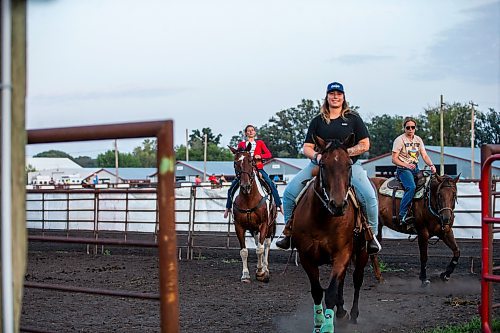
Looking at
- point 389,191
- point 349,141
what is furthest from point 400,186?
point 349,141

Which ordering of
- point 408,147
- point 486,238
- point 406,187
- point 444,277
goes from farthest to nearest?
point 406,187 → point 408,147 → point 444,277 → point 486,238

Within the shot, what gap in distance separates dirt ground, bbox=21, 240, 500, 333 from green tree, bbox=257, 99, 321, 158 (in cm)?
8251

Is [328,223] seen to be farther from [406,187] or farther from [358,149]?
[406,187]

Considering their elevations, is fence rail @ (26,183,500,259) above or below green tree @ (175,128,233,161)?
below

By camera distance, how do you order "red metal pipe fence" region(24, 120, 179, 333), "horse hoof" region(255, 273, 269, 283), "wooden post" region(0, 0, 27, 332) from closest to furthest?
"wooden post" region(0, 0, 27, 332)
"red metal pipe fence" region(24, 120, 179, 333)
"horse hoof" region(255, 273, 269, 283)

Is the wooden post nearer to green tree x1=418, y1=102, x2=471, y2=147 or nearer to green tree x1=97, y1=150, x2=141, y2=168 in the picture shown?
green tree x1=418, y1=102, x2=471, y2=147

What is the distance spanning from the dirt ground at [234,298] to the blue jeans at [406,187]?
124 cm

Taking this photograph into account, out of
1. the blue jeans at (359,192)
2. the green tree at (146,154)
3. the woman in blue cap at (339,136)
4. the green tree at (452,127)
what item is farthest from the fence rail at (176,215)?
the green tree at (146,154)

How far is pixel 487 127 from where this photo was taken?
81.6m

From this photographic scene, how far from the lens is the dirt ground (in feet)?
26.8

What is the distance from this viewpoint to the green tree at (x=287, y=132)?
3873 inches

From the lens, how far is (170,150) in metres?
3.43

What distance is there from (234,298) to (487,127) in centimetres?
7725

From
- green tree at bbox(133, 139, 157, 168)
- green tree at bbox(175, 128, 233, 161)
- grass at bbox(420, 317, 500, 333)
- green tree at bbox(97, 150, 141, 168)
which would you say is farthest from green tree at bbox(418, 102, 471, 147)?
grass at bbox(420, 317, 500, 333)
